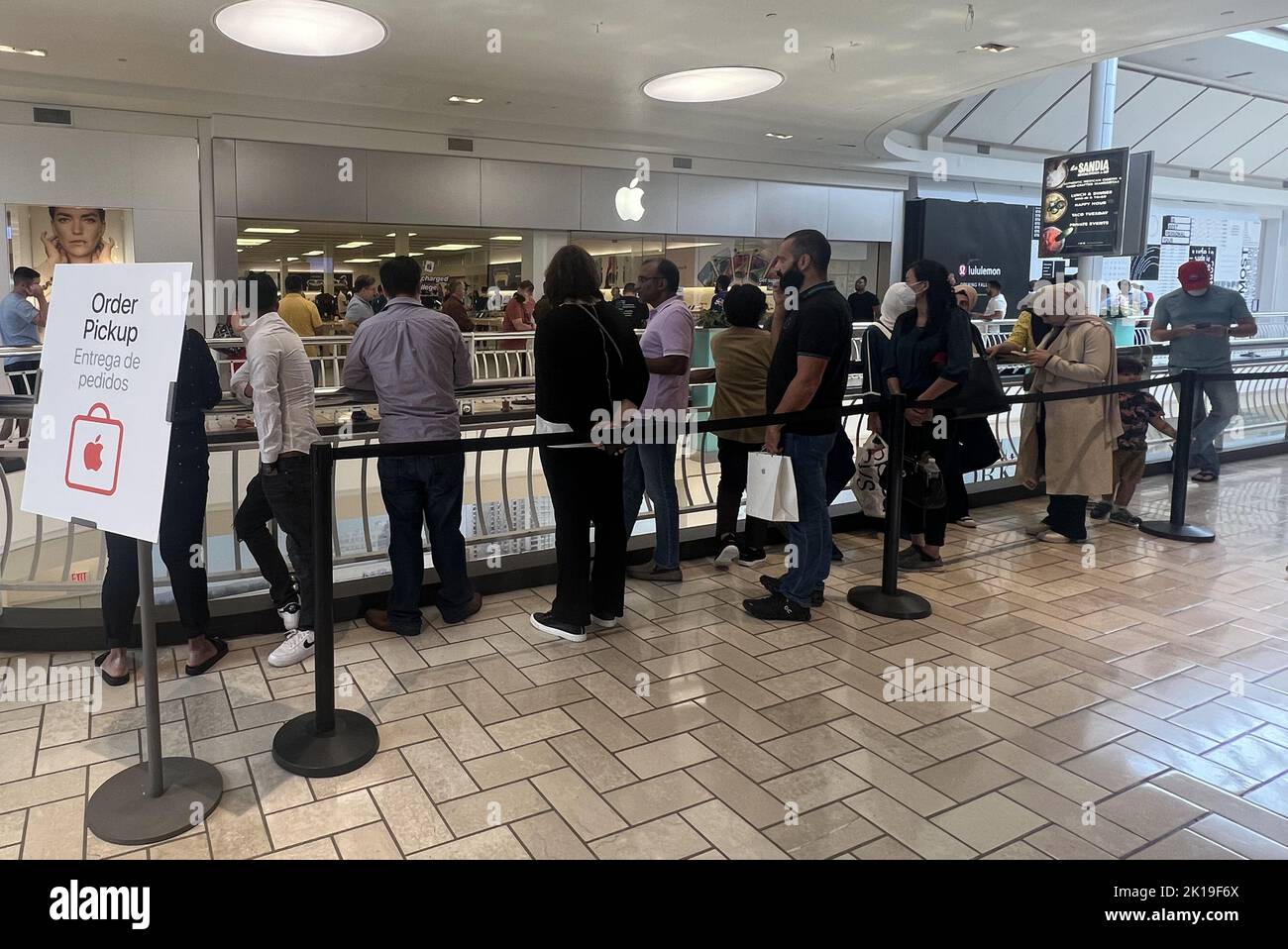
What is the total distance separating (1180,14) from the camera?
7.01 metres

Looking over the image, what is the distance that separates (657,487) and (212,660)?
214 centimetres

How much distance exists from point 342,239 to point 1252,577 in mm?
10204

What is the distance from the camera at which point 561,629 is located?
3861 mm

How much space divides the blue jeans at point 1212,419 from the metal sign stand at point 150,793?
7064 mm

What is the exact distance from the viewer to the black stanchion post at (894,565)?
4.14 metres

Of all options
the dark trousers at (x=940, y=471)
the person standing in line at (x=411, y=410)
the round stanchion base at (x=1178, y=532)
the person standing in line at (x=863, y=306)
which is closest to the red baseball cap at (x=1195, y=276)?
the round stanchion base at (x=1178, y=532)

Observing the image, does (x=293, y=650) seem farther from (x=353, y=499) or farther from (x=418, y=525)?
(x=353, y=499)

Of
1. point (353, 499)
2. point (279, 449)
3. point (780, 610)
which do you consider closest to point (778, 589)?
point (780, 610)

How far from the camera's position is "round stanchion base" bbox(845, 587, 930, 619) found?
13.7ft

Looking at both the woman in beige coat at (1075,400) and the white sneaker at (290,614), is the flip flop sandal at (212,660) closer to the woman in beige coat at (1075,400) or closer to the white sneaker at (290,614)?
the white sneaker at (290,614)

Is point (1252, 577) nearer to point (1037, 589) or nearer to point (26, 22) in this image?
point (1037, 589)

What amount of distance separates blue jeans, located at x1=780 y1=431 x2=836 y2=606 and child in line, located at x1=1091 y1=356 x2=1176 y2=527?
2.55 meters

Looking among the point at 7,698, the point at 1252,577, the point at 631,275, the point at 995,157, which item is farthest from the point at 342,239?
the point at 995,157

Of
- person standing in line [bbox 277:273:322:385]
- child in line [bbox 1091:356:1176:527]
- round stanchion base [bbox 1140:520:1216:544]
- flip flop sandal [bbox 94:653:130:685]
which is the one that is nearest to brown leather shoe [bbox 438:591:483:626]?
flip flop sandal [bbox 94:653:130:685]
